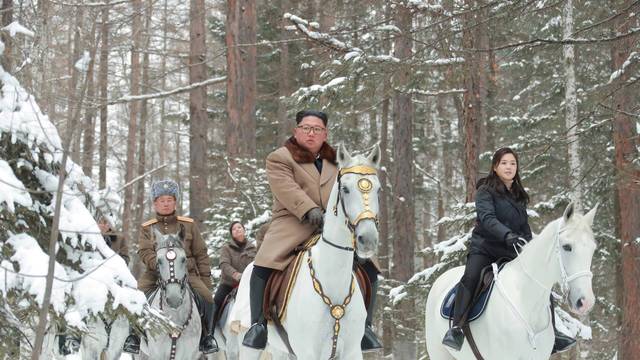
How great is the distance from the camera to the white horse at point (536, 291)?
7.32m

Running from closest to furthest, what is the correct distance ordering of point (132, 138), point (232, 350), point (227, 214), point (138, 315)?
point (138, 315) → point (232, 350) → point (227, 214) → point (132, 138)

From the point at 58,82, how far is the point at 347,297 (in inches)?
117

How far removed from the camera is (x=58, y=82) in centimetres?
586

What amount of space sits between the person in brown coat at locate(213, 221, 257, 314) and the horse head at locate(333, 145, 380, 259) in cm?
507

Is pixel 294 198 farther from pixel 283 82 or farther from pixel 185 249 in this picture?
pixel 283 82

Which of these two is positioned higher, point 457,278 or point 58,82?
point 58,82

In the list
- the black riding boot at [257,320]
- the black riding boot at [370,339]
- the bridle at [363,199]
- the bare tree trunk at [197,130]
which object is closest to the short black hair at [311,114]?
the bridle at [363,199]

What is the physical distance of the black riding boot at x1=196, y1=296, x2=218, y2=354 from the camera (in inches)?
399

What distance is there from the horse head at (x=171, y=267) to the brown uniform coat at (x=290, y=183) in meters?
1.78

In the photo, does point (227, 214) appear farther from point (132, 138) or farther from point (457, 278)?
point (132, 138)

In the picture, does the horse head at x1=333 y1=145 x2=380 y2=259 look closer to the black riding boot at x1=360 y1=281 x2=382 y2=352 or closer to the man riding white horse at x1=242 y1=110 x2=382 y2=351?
the man riding white horse at x1=242 y1=110 x2=382 y2=351

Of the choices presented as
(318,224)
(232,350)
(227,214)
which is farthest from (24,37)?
(227,214)

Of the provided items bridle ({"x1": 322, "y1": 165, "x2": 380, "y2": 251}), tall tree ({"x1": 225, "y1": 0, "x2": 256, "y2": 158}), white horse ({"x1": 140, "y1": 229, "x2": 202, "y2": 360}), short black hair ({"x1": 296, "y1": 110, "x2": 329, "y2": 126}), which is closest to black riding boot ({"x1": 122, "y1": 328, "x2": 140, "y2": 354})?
white horse ({"x1": 140, "y1": 229, "x2": 202, "y2": 360})

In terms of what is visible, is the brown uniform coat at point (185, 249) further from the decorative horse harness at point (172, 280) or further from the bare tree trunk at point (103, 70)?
the bare tree trunk at point (103, 70)
